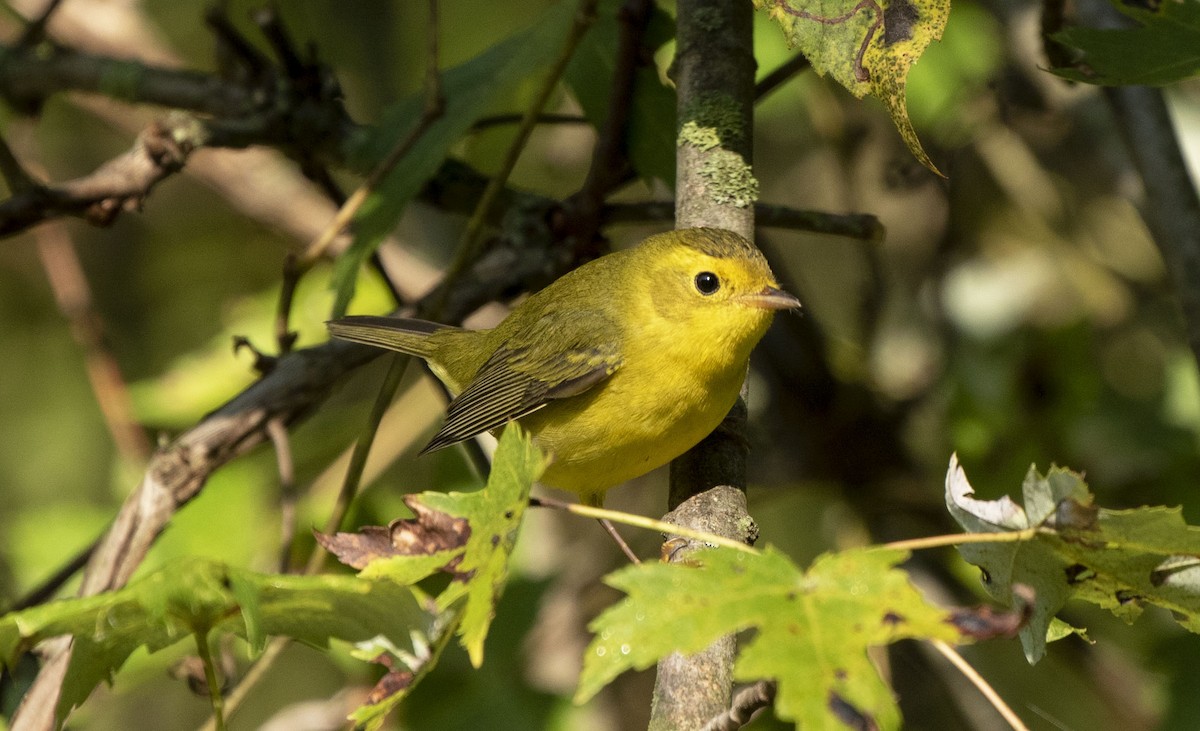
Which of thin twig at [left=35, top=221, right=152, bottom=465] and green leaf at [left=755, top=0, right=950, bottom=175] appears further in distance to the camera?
thin twig at [left=35, top=221, right=152, bottom=465]

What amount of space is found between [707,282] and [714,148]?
66 cm

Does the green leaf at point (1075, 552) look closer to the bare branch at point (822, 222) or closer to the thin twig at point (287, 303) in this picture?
the bare branch at point (822, 222)

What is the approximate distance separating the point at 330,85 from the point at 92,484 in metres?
3.78

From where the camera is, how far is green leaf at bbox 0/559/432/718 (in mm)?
1544

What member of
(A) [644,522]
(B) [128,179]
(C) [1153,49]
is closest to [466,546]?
(A) [644,522]

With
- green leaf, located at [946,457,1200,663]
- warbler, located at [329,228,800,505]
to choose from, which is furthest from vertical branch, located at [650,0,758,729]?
green leaf, located at [946,457,1200,663]

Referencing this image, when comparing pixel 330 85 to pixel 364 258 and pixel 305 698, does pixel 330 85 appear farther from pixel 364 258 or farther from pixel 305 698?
pixel 305 698

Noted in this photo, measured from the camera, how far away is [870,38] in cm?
196

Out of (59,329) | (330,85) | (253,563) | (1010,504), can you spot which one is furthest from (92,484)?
(1010,504)

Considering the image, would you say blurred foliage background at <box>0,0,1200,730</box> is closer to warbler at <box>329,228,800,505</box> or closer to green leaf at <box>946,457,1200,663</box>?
warbler at <box>329,228,800,505</box>

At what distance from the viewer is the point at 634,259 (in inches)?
138

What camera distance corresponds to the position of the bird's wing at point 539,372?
3.34 meters

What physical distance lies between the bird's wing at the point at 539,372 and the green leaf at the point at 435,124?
64 centimetres

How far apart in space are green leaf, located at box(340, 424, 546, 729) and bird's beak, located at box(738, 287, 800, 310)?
1616mm
